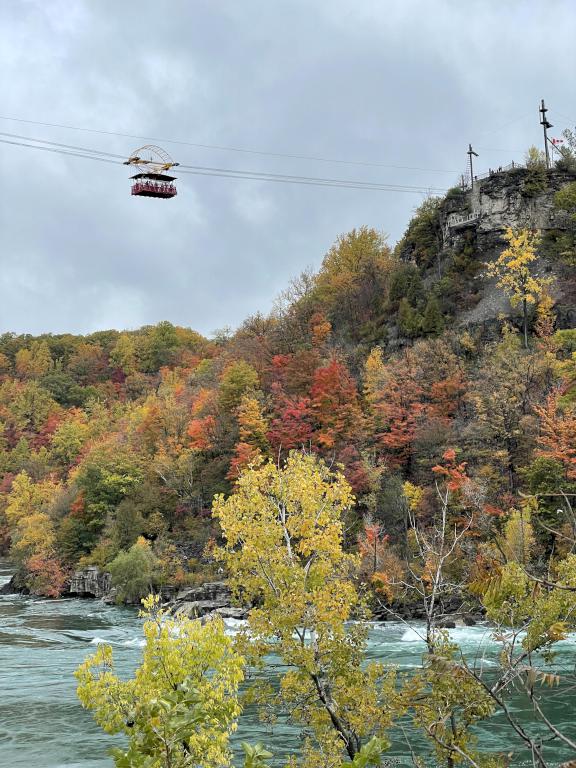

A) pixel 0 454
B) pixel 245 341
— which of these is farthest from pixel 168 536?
pixel 0 454

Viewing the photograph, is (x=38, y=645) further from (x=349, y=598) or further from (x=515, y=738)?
(x=349, y=598)

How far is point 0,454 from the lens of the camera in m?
103

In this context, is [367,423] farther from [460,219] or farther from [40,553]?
[460,219]

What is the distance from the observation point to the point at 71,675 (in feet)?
91.4

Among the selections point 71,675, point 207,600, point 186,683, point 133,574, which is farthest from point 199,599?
point 186,683

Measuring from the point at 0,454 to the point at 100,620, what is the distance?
6780 cm

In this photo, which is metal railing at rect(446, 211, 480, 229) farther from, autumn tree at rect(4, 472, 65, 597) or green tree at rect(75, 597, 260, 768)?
green tree at rect(75, 597, 260, 768)

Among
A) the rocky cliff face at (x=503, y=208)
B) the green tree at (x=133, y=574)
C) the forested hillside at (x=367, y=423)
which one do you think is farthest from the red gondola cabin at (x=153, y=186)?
the rocky cliff face at (x=503, y=208)

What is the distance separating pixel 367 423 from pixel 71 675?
30.9m

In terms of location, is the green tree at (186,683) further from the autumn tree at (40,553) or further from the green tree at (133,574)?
the autumn tree at (40,553)

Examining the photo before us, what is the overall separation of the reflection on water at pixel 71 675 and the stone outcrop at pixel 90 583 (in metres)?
4.49

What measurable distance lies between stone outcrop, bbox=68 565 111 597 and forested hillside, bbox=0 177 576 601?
44.5 inches

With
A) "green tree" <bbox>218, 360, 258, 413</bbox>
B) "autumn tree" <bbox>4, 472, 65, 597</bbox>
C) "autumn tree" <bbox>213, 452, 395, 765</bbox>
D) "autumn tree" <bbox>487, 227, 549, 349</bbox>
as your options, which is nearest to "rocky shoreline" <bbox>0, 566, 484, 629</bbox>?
"autumn tree" <bbox>4, 472, 65, 597</bbox>

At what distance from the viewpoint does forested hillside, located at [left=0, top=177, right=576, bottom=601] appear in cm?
4503
